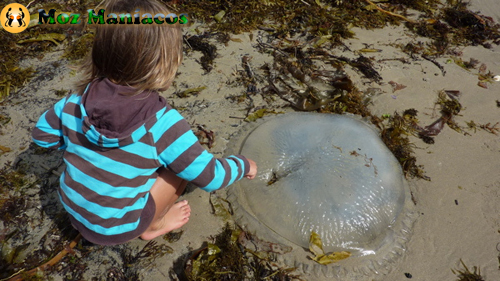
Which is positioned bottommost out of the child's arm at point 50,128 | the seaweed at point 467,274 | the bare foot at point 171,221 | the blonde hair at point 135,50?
the seaweed at point 467,274

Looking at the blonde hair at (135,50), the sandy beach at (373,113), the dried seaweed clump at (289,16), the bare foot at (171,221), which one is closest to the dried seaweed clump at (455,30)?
the sandy beach at (373,113)

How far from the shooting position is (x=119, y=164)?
1696 millimetres

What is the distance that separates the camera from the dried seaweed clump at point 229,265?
7.07ft

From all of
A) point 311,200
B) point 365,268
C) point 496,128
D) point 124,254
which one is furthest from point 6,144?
point 496,128

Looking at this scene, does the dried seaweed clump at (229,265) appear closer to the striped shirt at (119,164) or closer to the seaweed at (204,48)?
the striped shirt at (119,164)

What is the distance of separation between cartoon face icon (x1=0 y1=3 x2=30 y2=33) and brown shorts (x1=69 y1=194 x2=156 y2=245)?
3.23m

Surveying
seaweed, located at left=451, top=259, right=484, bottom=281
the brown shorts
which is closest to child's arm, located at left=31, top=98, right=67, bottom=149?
the brown shorts

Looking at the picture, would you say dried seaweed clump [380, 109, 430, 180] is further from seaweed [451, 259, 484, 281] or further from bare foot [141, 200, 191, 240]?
bare foot [141, 200, 191, 240]

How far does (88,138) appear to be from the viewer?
1.61 meters

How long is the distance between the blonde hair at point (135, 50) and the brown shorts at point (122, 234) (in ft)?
2.35

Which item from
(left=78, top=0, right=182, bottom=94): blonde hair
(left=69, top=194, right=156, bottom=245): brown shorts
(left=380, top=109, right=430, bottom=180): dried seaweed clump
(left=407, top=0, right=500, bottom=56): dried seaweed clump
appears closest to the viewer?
(left=78, top=0, right=182, bottom=94): blonde hair

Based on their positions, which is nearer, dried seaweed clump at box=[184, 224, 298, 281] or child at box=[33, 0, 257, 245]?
child at box=[33, 0, 257, 245]

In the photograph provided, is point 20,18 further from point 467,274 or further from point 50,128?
point 467,274

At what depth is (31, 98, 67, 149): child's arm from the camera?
191 cm
